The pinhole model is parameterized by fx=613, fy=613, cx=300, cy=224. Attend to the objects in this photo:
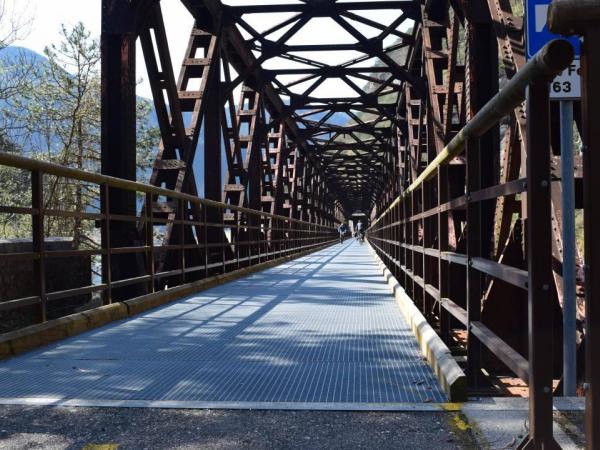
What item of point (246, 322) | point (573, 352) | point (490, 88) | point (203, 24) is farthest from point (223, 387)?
point (203, 24)

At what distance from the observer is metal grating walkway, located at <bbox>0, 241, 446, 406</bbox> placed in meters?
2.77

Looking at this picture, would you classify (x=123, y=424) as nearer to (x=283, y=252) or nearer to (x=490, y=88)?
(x=490, y=88)

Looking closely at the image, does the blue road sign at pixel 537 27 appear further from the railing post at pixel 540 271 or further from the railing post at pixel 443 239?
the railing post at pixel 540 271

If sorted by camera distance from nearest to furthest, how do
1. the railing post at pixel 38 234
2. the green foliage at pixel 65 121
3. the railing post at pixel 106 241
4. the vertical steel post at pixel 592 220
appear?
the vertical steel post at pixel 592 220, the railing post at pixel 38 234, the railing post at pixel 106 241, the green foliage at pixel 65 121

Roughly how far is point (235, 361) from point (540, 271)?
2079 mm

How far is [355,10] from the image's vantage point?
12.1 meters

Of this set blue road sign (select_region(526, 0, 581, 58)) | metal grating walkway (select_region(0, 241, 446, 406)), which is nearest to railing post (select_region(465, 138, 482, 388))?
metal grating walkway (select_region(0, 241, 446, 406))

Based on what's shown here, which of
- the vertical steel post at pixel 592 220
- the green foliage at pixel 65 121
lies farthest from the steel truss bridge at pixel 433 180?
the green foliage at pixel 65 121

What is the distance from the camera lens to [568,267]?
2.29 meters

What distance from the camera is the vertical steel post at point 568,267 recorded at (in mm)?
2197

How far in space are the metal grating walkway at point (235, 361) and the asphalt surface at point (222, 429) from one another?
188 mm

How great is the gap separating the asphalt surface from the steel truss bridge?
1.32 feet

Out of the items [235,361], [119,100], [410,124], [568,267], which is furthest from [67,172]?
[410,124]

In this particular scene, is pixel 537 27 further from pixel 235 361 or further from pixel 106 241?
pixel 106 241
